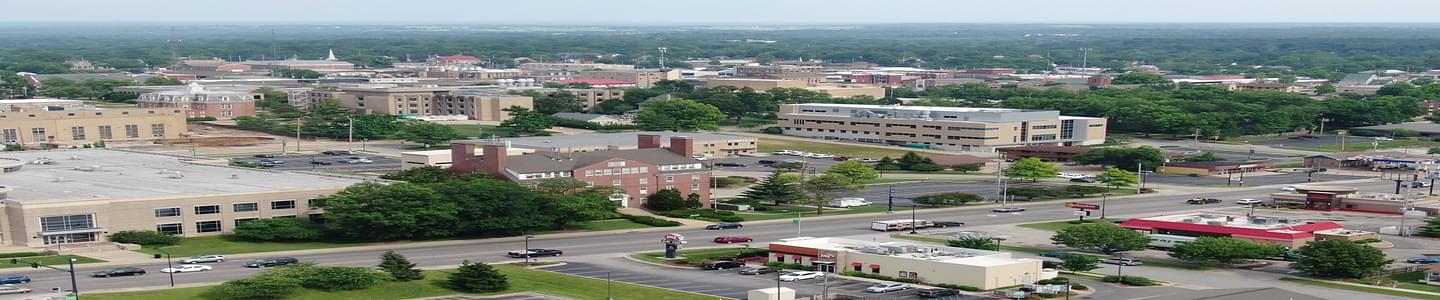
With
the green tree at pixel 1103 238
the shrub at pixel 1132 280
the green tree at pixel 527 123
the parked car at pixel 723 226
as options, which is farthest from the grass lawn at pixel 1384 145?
the shrub at pixel 1132 280

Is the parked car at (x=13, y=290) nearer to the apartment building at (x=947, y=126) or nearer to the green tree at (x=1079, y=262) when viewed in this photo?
the green tree at (x=1079, y=262)

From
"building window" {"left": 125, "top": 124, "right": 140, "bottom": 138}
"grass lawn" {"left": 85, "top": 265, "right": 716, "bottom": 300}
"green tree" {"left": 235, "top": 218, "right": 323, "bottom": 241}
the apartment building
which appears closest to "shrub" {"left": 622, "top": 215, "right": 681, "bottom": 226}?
"green tree" {"left": 235, "top": 218, "right": 323, "bottom": 241}

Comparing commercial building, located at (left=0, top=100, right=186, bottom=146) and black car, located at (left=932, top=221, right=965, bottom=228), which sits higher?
black car, located at (left=932, top=221, right=965, bottom=228)

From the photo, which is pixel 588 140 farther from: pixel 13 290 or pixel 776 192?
pixel 13 290

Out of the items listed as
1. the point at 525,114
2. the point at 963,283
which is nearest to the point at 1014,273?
the point at 963,283

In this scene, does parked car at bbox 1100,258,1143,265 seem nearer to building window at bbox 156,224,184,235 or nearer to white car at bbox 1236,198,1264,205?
white car at bbox 1236,198,1264,205

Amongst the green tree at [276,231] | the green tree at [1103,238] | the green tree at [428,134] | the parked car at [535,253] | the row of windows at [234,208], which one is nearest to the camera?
the parked car at [535,253]

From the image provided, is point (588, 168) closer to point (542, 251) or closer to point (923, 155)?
point (542, 251)
